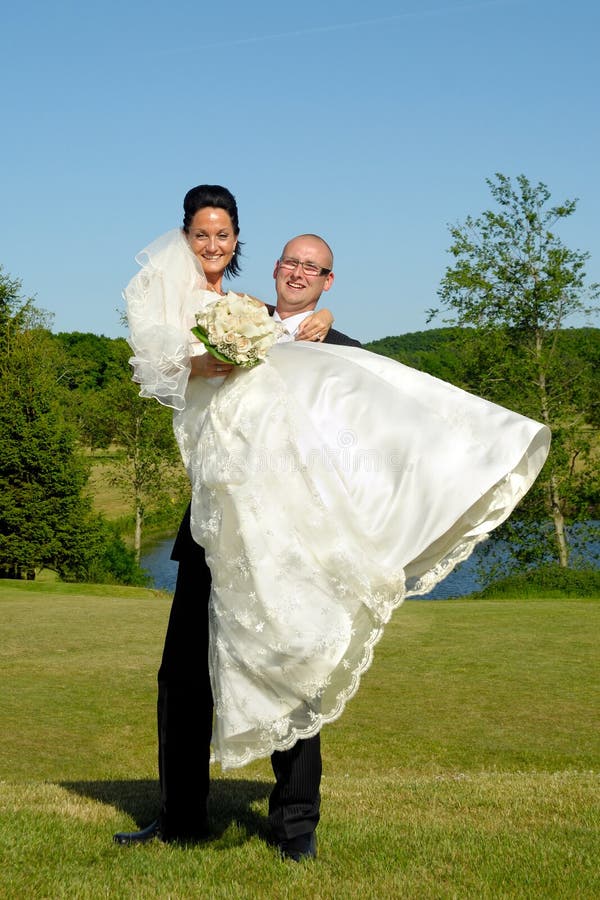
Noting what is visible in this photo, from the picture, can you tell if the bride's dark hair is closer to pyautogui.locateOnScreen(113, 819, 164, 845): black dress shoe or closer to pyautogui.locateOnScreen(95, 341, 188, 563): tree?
pyautogui.locateOnScreen(113, 819, 164, 845): black dress shoe

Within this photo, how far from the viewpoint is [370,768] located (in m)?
8.31

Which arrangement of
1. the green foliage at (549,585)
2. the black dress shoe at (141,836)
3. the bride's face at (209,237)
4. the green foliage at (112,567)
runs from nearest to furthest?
the black dress shoe at (141,836), the bride's face at (209,237), the green foliage at (549,585), the green foliage at (112,567)

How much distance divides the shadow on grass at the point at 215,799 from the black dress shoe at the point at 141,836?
0.86ft

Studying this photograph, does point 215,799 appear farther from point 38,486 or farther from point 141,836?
point 38,486

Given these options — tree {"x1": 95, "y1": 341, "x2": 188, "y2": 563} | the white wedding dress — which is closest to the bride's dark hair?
the white wedding dress

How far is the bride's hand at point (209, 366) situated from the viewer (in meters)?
4.12

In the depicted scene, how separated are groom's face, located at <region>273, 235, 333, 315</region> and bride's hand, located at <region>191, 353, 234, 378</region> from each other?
3.09ft

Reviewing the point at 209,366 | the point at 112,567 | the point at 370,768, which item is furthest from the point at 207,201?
the point at 112,567

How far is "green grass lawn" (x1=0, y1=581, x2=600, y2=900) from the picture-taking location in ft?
13.0

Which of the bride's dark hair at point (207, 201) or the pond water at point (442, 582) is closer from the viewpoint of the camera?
the bride's dark hair at point (207, 201)

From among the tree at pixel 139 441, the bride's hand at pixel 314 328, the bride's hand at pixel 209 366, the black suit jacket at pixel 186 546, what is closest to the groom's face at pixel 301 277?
the bride's hand at pixel 314 328

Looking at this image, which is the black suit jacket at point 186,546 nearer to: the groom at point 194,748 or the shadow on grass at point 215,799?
the groom at point 194,748

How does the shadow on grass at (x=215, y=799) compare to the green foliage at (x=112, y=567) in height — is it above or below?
above

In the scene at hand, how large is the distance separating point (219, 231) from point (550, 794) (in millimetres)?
3566
